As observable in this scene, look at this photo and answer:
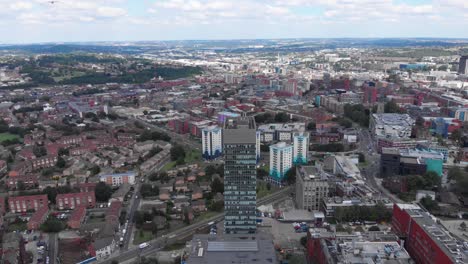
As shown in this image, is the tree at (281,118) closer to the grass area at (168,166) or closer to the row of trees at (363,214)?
the grass area at (168,166)

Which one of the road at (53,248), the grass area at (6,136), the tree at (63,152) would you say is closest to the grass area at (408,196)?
the road at (53,248)

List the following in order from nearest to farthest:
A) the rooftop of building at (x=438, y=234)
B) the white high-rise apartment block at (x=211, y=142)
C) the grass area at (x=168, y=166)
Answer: the rooftop of building at (x=438, y=234)
the grass area at (x=168, y=166)
the white high-rise apartment block at (x=211, y=142)

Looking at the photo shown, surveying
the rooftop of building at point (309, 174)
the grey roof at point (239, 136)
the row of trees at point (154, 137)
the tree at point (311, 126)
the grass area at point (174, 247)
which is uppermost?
the grey roof at point (239, 136)

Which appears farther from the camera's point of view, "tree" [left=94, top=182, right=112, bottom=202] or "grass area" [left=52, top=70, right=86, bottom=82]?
"grass area" [left=52, top=70, right=86, bottom=82]

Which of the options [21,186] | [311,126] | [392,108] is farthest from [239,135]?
[392,108]

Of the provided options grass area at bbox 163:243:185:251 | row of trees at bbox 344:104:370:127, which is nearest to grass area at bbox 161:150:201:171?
grass area at bbox 163:243:185:251

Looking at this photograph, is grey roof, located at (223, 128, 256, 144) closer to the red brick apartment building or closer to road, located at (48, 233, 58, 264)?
the red brick apartment building
